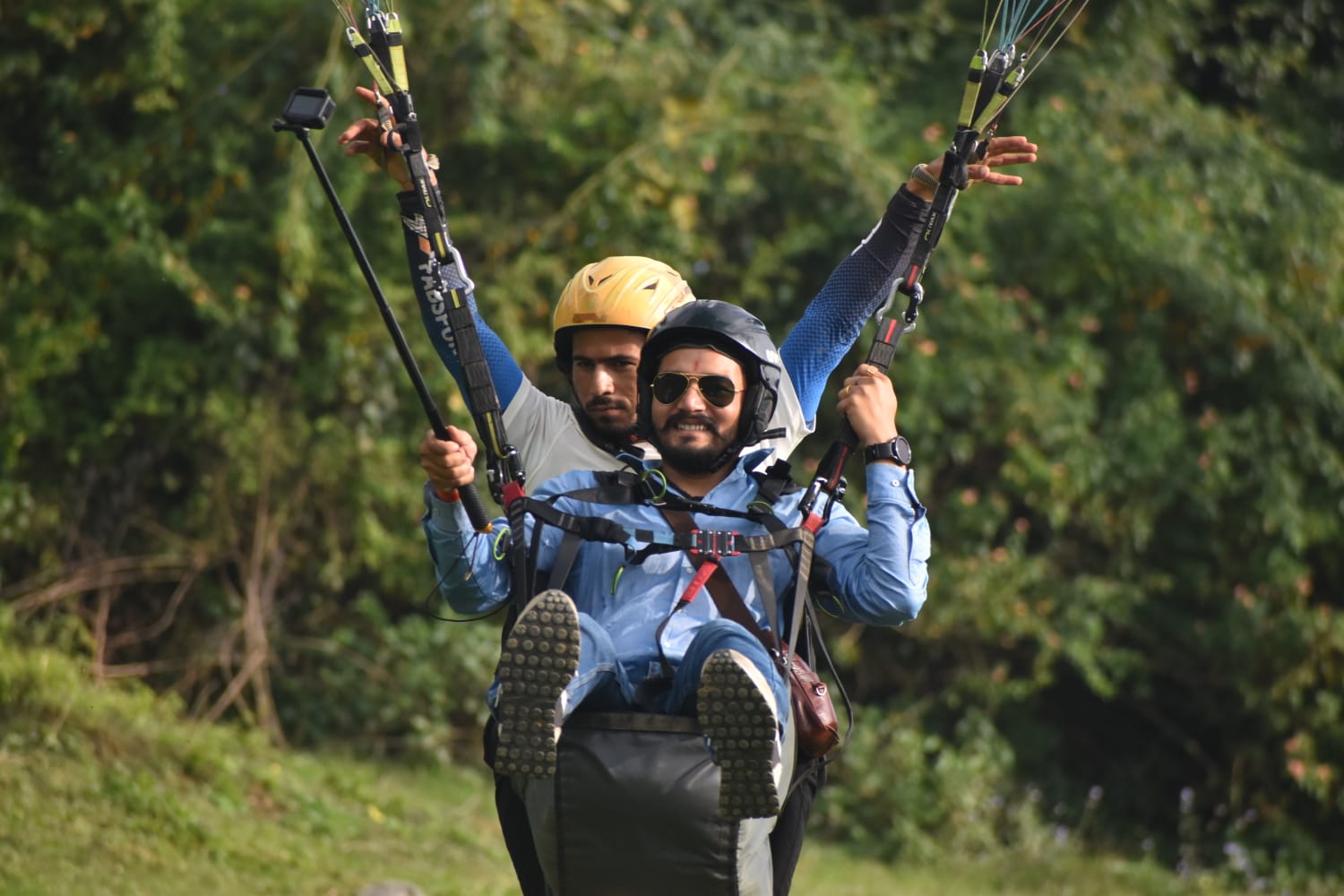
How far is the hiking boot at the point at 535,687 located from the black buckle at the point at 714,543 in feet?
1.36

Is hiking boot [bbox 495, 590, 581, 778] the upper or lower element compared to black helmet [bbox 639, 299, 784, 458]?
lower

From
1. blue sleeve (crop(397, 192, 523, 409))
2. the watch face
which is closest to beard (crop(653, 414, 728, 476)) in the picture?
the watch face

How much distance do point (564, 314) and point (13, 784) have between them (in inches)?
122

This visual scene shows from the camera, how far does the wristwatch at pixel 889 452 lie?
3.37 m

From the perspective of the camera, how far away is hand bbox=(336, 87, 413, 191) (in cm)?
381

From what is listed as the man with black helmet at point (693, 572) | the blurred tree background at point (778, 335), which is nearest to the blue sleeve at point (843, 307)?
the man with black helmet at point (693, 572)

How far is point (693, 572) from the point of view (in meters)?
3.32

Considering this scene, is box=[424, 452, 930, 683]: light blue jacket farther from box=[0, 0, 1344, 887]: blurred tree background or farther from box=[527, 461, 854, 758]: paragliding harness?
box=[0, 0, 1344, 887]: blurred tree background

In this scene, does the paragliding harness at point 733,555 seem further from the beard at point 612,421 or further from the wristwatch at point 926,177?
the wristwatch at point 926,177

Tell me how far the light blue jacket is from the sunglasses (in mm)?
205

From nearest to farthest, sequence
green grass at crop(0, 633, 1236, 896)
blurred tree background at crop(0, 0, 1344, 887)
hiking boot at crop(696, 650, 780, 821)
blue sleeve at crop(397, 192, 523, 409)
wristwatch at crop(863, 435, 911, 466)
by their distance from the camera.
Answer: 1. hiking boot at crop(696, 650, 780, 821)
2. wristwatch at crop(863, 435, 911, 466)
3. blue sleeve at crop(397, 192, 523, 409)
4. green grass at crop(0, 633, 1236, 896)
5. blurred tree background at crop(0, 0, 1344, 887)

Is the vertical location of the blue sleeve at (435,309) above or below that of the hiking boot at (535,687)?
above

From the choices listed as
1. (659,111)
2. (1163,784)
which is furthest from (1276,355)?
(659,111)

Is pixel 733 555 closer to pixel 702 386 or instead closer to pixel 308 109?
pixel 702 386
